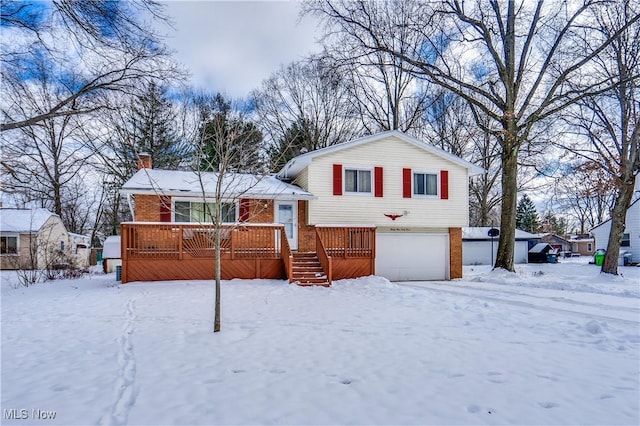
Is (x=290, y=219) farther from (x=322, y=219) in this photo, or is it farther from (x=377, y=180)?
(x=377, y=180)

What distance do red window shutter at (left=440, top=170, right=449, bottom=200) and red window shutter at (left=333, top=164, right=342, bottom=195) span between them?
441cm

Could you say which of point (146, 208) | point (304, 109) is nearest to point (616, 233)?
point (146, 208)

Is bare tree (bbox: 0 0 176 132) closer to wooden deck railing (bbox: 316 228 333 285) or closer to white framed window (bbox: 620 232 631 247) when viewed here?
wooden deck railing (bbox: 316 228 333 285)

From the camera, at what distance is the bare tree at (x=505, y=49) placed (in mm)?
14523

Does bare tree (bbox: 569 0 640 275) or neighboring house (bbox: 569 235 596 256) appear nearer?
bare tree (bbox: 569 0 640 275)

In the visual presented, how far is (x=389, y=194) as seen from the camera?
48.6 feet

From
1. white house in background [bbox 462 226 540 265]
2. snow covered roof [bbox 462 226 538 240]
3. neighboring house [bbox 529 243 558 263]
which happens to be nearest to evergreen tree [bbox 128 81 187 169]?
snow covered roof [bbox 462 226 538 240]

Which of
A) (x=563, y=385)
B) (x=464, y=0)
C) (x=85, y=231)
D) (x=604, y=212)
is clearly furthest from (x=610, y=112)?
(x=85, y=231)

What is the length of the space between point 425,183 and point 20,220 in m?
25.4

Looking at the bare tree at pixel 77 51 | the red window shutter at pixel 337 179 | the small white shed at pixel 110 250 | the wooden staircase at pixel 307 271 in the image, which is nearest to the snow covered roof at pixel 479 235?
the red window shutter at pixel 337 179

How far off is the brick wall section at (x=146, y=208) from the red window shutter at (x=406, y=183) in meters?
9.22

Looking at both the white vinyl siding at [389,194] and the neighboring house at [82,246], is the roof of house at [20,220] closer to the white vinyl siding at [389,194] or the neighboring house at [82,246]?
the neighboring house at [82,246]

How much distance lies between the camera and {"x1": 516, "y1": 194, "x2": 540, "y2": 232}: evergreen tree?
136 feet

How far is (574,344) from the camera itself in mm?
5289
